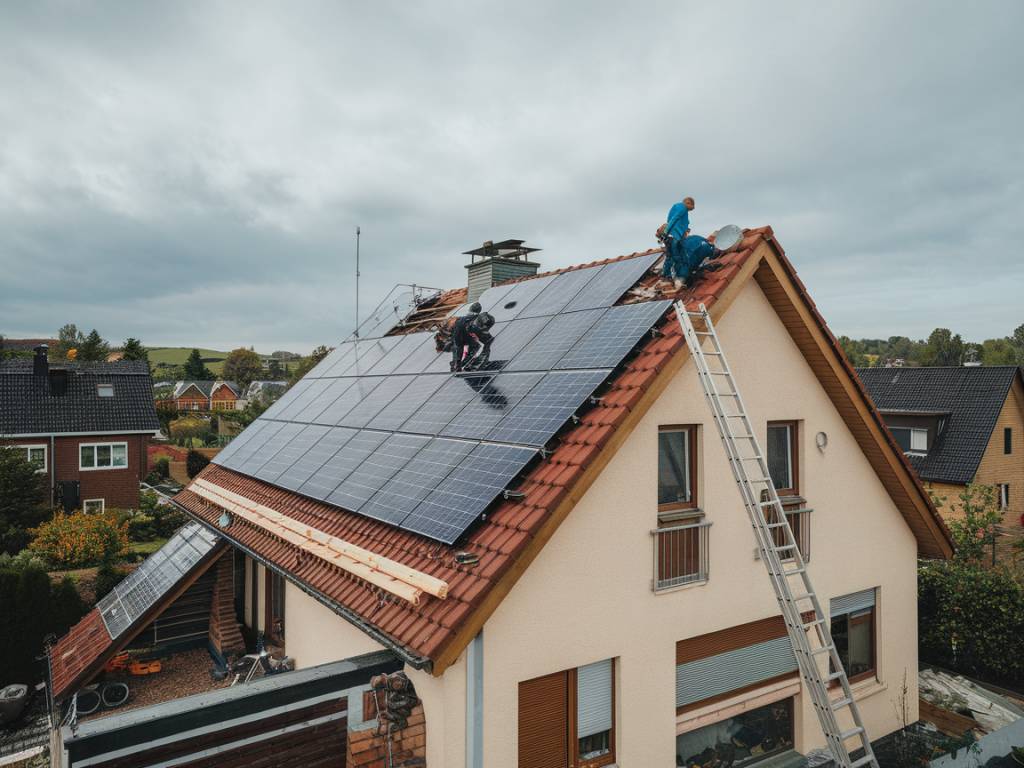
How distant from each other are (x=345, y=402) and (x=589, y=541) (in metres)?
7.95

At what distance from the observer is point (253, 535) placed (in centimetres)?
1072

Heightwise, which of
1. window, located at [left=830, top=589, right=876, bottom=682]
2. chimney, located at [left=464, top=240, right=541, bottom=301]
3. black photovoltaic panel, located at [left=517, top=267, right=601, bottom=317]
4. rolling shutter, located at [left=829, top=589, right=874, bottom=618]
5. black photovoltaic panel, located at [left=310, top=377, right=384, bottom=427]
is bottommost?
window, located at [left=830, top=589, right=876, bottom=682]

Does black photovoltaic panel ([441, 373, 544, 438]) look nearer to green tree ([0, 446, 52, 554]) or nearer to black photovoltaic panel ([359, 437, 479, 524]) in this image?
black photovoltaic panel ([359, 437, 479, 524])

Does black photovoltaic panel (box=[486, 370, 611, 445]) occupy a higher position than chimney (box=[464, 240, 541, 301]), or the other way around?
chimney (box=[464, 240, 541, 301])

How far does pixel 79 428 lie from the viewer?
3562 centimetres

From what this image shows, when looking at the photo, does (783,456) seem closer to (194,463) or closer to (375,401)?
(375,401)

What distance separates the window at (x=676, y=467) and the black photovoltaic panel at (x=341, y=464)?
4.54 meters

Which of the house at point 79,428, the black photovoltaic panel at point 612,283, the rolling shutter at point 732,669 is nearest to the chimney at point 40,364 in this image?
the house at point 79,428

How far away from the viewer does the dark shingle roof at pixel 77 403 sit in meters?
35.0

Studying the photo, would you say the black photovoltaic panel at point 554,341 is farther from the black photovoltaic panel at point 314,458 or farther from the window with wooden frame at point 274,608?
the window with wooden frame at point 274,608

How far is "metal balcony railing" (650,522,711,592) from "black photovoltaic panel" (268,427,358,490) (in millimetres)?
6068

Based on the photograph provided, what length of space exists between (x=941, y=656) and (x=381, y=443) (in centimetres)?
1463

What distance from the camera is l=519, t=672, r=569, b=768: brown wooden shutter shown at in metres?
7.06

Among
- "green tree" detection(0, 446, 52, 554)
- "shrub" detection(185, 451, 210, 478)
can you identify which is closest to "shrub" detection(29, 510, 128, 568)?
"green tree" detection(0, 446, 52, 554)
